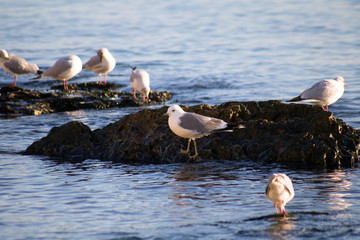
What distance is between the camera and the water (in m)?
5.68

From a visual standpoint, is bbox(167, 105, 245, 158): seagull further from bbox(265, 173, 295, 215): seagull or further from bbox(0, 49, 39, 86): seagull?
bbox(0, 49, 39, 86): seagull

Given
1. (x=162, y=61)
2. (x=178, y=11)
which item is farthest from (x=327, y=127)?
(x=178, y=11)

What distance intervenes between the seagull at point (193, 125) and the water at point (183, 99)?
45 cm

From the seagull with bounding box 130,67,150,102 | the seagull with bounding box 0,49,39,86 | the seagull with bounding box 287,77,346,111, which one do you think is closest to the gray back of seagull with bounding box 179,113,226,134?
the seagull with bounding box 287,77,346,111

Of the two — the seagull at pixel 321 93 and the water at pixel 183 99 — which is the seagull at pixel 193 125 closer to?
the water at pixel 183 99

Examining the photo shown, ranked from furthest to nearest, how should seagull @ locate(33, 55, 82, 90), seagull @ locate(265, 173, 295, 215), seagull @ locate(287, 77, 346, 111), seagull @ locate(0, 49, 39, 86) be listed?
seagull @ locate(0, 49, 39, 86) < seagull @ locate(33, 55, 82, 90) < seagull @ locate(287, 77, 346, 111) < seagull @ locate(265, 173, 295, 215)

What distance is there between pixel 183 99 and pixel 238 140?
6461 mm

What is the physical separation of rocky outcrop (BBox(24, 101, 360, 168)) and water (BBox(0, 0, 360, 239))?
0.26 m

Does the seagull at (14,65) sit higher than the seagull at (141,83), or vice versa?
the seagull at (14,65)

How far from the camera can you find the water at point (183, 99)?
18.6 ft

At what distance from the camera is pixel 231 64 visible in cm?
1947

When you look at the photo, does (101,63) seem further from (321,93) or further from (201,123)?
(201,123)

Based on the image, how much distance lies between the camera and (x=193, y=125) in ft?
25.5

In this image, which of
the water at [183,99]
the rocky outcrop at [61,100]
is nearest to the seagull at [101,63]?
the water at [183,99]
